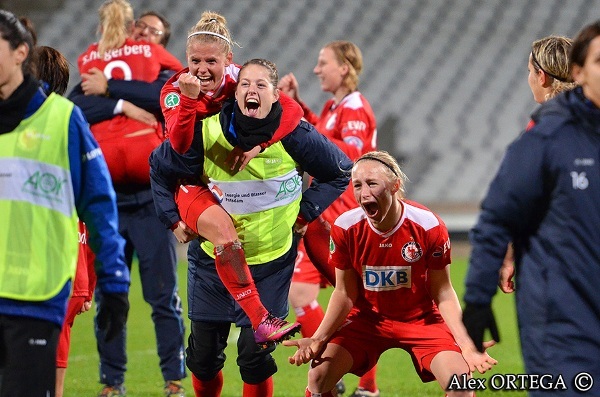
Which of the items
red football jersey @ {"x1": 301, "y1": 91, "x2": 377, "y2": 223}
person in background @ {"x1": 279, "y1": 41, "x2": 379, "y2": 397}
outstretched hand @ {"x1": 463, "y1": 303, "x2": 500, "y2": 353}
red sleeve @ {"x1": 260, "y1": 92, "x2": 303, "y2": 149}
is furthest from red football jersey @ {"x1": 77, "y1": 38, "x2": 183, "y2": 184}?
outstretched hand @ {"x1": 463, "y1": 303, "x2": 500, "y2": 353}

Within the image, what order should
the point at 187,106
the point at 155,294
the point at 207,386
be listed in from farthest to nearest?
the point at 155,294
the point at 207,386
the point at 187,106

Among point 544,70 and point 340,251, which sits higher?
point 544,70

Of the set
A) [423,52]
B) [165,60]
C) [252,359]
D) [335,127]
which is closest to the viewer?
[252,359]

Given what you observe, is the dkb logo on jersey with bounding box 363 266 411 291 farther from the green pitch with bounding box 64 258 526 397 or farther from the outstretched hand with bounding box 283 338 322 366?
the green pitch with bounding box 64 258 526 397

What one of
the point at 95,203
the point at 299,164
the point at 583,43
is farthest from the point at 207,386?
the point at 583,43

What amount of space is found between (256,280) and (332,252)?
1.33 ft

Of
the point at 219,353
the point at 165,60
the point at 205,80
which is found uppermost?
the point at 205,80

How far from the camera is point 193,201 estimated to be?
4.97 metres

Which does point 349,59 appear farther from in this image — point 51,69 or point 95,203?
point 95,203

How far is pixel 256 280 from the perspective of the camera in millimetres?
5066

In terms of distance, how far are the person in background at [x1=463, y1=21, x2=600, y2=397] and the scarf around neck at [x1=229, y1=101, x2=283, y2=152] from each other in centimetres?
157

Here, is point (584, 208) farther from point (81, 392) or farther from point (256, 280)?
point (81, 392)

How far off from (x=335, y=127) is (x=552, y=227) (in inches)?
155

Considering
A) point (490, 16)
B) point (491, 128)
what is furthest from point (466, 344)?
point (490, 16)
